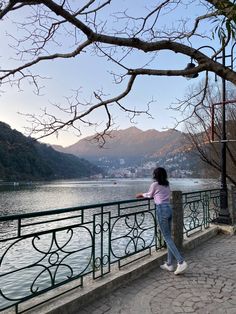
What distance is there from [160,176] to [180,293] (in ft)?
5.95

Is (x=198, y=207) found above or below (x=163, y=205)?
below

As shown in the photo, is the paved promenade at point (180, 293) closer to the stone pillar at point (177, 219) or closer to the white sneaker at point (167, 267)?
the white sneaker at point (167, 267)

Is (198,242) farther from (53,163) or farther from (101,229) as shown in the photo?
(53,163)

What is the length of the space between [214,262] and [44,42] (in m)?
4.81

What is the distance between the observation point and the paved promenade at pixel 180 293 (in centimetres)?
392

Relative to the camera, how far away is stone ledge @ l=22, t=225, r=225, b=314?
368 centimetres

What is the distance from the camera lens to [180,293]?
4.40m

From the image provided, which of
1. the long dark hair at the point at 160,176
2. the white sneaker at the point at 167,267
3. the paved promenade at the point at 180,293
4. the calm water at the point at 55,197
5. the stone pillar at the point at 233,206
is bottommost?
the calm water at the point at 55,197

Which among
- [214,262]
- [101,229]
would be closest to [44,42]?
[101,229]

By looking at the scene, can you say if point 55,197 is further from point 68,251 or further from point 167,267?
point 167,267

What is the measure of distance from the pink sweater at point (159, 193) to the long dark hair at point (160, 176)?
0.07m

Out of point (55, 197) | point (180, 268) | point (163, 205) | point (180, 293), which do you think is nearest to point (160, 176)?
point (163, 205)

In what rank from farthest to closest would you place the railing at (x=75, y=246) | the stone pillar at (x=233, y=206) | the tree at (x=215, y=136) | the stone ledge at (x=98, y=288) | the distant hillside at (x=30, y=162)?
the tree at (x=215, y=136), the stone pillar at (x=233, y=206), the distant hillside at (x=30, y=162), the railing at (x=75, y=246), the stone ledge at (x=98, y=288)

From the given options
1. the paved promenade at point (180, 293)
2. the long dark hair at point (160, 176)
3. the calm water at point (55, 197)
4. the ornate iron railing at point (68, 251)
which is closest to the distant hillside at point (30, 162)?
the ornate iron railing at point (68, 251)
